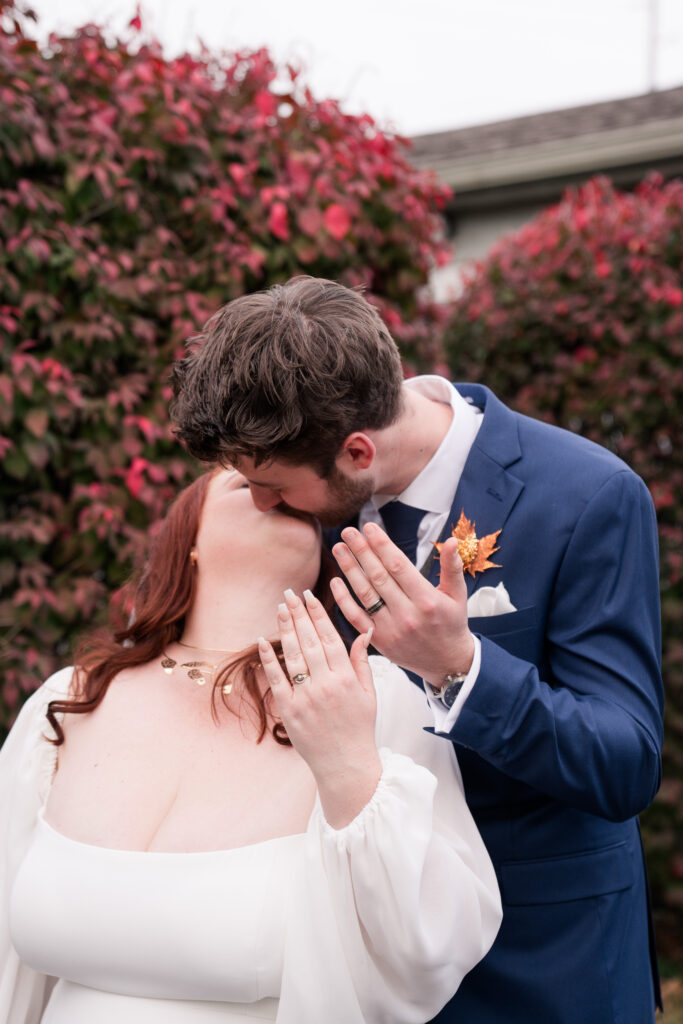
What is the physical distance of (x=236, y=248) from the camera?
3371mm

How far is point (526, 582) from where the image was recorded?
6.86ft

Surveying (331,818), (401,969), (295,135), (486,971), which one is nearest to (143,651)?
(331,818)

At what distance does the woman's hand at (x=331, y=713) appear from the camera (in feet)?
5.35

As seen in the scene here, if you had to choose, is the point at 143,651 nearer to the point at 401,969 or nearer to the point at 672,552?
the point at 401,969

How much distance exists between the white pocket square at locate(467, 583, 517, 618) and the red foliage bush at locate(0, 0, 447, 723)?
4.68 ft

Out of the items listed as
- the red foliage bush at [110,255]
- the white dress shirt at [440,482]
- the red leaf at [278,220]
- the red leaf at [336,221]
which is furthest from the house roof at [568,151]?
the white dress shirt at [440,482]

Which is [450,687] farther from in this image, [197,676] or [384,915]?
[197,676]

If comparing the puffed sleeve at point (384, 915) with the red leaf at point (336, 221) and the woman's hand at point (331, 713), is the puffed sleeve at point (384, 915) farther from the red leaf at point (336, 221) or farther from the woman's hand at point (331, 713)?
the red leaf at point (336, 221)

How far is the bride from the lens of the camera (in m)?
1.66

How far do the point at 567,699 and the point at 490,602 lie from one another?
0.31 meters

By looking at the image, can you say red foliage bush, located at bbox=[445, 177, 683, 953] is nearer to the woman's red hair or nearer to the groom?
the groom

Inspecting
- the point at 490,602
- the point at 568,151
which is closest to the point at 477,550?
the point at 490,602

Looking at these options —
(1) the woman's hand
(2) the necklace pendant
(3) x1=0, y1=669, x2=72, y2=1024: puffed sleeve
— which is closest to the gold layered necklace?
(2) the necklace pendant

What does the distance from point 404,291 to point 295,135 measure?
804 millimetres
